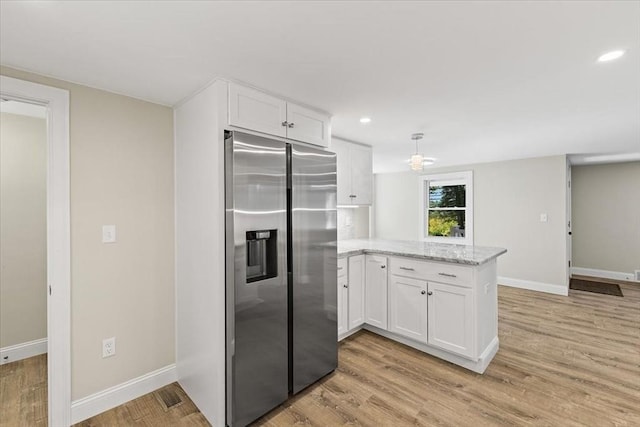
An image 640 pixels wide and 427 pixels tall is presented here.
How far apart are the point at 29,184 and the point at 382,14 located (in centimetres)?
344

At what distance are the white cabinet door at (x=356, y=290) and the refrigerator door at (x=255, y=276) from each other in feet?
3.59

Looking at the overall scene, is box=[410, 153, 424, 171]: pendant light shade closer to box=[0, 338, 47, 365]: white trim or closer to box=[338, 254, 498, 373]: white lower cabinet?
box=[338, 254, 498, 373]: white lower cabinet

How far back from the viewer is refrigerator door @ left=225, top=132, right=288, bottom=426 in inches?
72.3

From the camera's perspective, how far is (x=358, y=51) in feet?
5.30

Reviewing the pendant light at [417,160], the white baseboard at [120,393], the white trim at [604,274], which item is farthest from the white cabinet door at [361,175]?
the white trim at [604,274]

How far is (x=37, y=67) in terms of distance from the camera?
176 centimetres

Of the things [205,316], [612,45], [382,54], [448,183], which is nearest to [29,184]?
[205,316]

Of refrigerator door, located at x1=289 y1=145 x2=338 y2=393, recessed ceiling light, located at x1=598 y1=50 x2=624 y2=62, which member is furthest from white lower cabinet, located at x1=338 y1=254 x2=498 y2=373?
recessed ceiling light, located at x1=598 y1=50 x2=624 y2=62

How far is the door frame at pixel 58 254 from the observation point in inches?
73.1

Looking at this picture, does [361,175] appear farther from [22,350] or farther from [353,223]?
[22,350]

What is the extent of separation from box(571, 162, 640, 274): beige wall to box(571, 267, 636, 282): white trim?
2.4 inches

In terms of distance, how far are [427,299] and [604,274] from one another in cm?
545

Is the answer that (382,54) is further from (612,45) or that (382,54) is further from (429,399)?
(429,399)

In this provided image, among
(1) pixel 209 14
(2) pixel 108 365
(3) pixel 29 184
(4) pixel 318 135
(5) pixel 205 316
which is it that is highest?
(1) pixel 209 14
